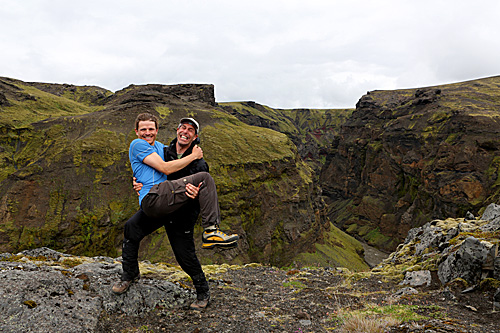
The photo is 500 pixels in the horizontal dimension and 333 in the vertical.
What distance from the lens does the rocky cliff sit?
117ft

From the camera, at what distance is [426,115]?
106 m

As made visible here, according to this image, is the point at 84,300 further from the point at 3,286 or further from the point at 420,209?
the point at 420,209

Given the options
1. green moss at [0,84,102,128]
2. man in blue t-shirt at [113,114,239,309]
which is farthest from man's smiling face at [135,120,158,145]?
green moss at [0,84,102,128]

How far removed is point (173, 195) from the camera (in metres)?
5.77

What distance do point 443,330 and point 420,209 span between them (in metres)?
107

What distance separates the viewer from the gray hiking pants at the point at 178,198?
227 inches

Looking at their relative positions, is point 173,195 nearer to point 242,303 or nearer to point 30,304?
point 30,304

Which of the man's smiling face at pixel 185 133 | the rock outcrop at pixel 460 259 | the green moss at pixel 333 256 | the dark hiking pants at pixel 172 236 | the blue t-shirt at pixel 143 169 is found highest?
the man's smiling face at pixel 185 133

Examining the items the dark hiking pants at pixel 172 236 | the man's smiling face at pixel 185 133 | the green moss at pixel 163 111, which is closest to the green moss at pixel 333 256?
the green moss at pixel 163 111

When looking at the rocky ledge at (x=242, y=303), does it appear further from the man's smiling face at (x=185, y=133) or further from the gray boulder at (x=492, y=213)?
the gray boulder at (x=492, y=213)

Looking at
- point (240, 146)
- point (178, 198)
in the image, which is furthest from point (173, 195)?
point (240, 146)

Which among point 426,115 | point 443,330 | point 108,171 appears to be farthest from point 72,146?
point 426,115

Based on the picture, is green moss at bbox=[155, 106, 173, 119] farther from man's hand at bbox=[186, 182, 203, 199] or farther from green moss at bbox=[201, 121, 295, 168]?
man's hand at bbox=[186, 182, 203, 199]

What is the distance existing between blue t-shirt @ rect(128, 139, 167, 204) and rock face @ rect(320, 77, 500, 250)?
8953 centimetres
